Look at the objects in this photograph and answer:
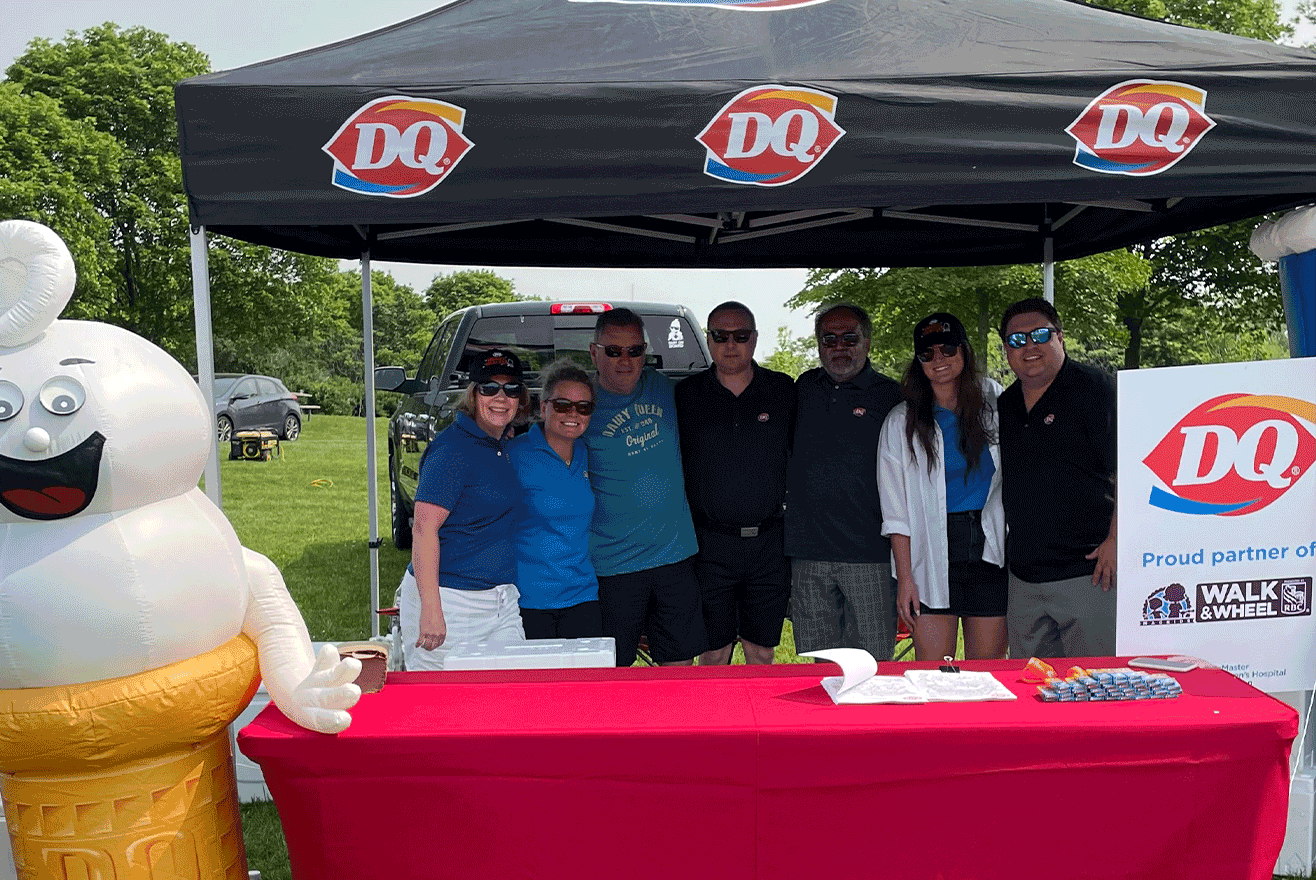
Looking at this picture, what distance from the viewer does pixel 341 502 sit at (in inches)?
501

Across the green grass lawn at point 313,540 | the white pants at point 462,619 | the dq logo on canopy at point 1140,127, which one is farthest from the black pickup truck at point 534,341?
the dq logo on canopy at point 1140,127

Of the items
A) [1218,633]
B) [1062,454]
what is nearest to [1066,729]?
[1218,633]

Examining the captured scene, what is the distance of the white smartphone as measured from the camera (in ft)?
8.90

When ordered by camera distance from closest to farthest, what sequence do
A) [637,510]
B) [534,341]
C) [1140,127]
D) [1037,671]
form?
[1037,671], [1140,127], [637,510], [534,341]

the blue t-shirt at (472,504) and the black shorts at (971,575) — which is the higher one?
the blue t-shirt at (472,504)

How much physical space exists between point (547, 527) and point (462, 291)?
170 feet

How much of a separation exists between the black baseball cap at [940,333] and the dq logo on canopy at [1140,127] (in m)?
0.69

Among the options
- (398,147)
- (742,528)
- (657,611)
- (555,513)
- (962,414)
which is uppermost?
(398,147)

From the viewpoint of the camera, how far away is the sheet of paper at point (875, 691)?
8.03 ft

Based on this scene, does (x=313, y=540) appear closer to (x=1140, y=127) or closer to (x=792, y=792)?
(x=792, y=792)

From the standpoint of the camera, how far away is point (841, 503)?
3.56 metres

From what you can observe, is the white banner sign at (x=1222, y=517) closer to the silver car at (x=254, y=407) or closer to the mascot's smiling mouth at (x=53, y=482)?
the mascot's smiling mouth at (x=53, y=482)

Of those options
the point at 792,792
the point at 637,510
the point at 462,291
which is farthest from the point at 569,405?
the point at 462,291

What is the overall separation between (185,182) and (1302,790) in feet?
12.3
